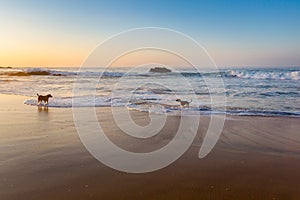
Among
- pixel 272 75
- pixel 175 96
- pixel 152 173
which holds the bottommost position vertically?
pixel 152 173

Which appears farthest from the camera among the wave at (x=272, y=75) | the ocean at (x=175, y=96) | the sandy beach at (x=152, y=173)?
the wave at (x=272, y=75)

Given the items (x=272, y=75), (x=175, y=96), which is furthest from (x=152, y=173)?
(x=272, y=75)

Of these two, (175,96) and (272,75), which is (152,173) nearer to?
(175,96)

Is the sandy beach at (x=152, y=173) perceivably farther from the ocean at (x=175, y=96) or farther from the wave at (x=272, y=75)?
the wave at (x=272, y=75)

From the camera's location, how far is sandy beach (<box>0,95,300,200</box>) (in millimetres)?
3895

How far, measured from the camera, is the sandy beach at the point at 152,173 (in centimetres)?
389

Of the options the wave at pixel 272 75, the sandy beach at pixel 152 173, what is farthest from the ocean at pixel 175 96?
the sandy beach at pixel 152 173

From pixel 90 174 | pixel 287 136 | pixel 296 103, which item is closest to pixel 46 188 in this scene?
pixel 90 174

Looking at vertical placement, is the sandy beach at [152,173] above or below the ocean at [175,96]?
below

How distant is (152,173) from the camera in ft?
15.2

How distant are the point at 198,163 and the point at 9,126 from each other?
5.50 m

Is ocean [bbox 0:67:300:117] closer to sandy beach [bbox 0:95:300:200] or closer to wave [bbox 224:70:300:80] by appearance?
wave [bbox 224:70:300:80]

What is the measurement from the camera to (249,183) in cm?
425

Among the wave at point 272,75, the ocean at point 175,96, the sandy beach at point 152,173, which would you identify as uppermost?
the wave at point 272,75
